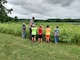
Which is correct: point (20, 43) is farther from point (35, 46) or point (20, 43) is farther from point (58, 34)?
point (58, 34)

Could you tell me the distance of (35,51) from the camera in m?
13.9

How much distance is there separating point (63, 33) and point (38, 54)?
16.2 feet

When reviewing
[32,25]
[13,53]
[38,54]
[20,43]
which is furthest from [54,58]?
[32,25]

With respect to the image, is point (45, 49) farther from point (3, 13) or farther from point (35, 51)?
point (3, 13)

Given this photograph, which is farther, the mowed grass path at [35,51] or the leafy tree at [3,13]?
the leafy tree at [3,13]

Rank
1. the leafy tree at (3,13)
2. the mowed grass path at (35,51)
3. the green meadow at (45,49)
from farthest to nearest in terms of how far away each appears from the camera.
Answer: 1. the leafy tree at (3,13)
2. the green meadow at (45,49)
3. the mowed grass path at (35,51)

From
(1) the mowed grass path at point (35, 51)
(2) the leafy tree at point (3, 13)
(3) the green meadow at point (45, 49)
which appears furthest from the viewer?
(2) the leafy tree at point (3, 13)

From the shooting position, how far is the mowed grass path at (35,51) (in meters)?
12.7

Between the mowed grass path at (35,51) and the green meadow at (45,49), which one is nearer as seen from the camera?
the mowed grass path at (35,51)

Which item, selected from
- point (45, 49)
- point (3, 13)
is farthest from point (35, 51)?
point (3, 13)

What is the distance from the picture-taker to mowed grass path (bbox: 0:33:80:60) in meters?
12.7

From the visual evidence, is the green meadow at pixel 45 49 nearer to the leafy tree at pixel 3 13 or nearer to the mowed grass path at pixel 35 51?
the mowed grass path at pixel 35 51

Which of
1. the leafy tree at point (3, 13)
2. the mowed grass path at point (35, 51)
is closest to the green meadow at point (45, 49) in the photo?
the mowed grass path at point (35, 51)

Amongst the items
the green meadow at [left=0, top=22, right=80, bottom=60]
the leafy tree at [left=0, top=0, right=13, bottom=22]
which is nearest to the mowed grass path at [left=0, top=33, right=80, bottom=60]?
the green meadow at [left=0, top=22, right=80, bottom=60]
